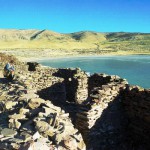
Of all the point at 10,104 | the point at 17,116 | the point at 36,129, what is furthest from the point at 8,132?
the point at 10,104

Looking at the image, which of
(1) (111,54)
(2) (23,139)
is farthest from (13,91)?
(1) (111,54)

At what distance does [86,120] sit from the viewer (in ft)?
39.7

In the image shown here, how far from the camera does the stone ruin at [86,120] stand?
8578 millimetres

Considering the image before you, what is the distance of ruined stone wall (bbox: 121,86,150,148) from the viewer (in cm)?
1289

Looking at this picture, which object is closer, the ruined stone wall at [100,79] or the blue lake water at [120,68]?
the ruined stone wall at [100,79]

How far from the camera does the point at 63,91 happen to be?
20.7 metres

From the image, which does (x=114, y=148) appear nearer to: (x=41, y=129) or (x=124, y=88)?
(x=124, y=88)

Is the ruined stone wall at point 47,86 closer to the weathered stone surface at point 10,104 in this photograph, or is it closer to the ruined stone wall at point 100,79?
the ruined stone wall at point 100,79

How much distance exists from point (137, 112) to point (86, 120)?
2.29m

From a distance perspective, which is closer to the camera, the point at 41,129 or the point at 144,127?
the point at 41,129

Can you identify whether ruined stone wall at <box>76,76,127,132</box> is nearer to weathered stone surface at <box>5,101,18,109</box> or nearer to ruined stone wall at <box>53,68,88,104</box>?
weathered stone surface at <box>5,101,18,109</box>

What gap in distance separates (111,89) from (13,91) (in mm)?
4233

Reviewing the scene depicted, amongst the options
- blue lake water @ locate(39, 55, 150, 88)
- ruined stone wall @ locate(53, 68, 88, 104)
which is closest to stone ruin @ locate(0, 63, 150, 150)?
ruined stone wall @ locate(53, 68, 88, 104)

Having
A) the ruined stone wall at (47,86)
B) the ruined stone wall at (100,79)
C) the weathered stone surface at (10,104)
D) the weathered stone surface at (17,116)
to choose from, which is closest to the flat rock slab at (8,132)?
the weathered stone surface at (17,116)
